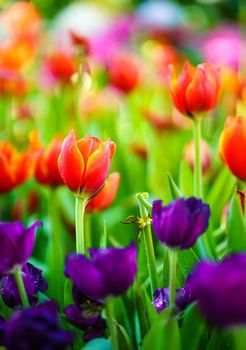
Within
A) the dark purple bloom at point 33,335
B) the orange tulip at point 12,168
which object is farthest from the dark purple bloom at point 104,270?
the orange tulip at point 12,168

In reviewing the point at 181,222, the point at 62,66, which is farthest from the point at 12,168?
the point at 62,66

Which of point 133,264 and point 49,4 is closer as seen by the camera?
point 133,264

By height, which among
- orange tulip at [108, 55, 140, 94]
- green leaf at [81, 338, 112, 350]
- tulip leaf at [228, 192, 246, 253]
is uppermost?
green leaf at [81, 338, 112, 350]

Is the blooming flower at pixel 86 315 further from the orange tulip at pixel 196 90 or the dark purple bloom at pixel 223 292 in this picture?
the orange tulip at pixel 196 90

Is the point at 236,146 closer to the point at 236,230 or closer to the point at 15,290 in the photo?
the point at 236,230

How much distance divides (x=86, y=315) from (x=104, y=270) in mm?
100

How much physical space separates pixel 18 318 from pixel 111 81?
0.87 metres

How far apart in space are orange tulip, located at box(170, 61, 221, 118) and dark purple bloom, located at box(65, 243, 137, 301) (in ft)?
0.88

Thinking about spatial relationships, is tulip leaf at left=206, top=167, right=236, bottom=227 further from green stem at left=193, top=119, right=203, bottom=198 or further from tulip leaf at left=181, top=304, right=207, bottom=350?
tulip leaf at left=181, top=304, right=207, bottom=350

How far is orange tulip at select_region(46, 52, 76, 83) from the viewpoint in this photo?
1.11m

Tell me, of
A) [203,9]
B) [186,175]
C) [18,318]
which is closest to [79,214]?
[18,318]

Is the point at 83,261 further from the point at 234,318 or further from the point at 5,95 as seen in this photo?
the point at 5,95

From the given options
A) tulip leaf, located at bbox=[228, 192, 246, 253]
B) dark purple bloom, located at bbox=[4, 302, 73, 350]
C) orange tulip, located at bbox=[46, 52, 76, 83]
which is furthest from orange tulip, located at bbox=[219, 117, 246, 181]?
orange tulip, located at bbox=[46, 52, 76, 83]

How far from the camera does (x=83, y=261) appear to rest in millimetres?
437
